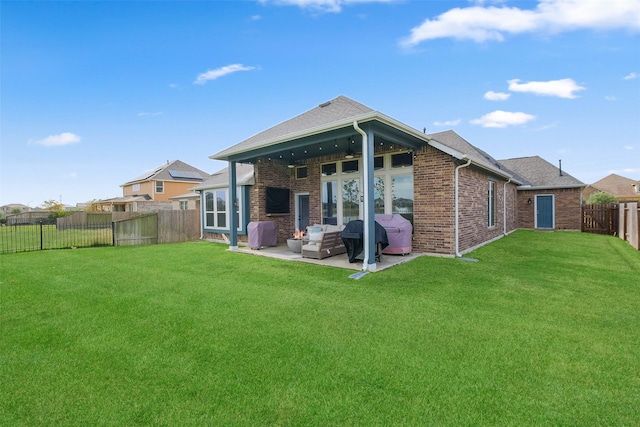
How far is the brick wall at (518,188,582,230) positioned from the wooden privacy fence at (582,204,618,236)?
26 cm

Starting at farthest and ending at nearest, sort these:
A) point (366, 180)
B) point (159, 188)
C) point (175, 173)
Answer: point (175, 173)
point (159, 188)
point (366, 180)

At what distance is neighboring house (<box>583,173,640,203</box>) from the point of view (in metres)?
34.6

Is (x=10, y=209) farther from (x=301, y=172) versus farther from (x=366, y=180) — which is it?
(x=366, y=180)

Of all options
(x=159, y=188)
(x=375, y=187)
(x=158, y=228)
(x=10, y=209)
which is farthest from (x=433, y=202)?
(x=10, y=209)

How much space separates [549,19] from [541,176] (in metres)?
12.0

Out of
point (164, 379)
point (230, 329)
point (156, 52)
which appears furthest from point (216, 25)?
point (164, 379)

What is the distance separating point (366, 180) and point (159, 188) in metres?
30.0

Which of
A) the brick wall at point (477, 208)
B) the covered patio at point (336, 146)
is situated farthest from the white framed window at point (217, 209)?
the brick wall at point (477, 208)

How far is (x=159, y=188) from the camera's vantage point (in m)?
30.6

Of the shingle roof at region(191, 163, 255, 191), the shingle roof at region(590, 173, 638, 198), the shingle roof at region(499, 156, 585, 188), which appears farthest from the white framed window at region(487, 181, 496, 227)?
the shingle roof at region(590, 173, 638, 198)

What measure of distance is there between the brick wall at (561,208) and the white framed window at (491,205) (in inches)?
255

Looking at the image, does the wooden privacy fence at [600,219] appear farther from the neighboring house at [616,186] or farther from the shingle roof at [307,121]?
the neighboring house at [616,186]

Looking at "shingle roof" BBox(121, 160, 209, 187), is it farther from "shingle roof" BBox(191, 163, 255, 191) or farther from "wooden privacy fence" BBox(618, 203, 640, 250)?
"wooden privacy fence" BBox(618, 203, 640, 250)

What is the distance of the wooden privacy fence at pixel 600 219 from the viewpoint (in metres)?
14.5
